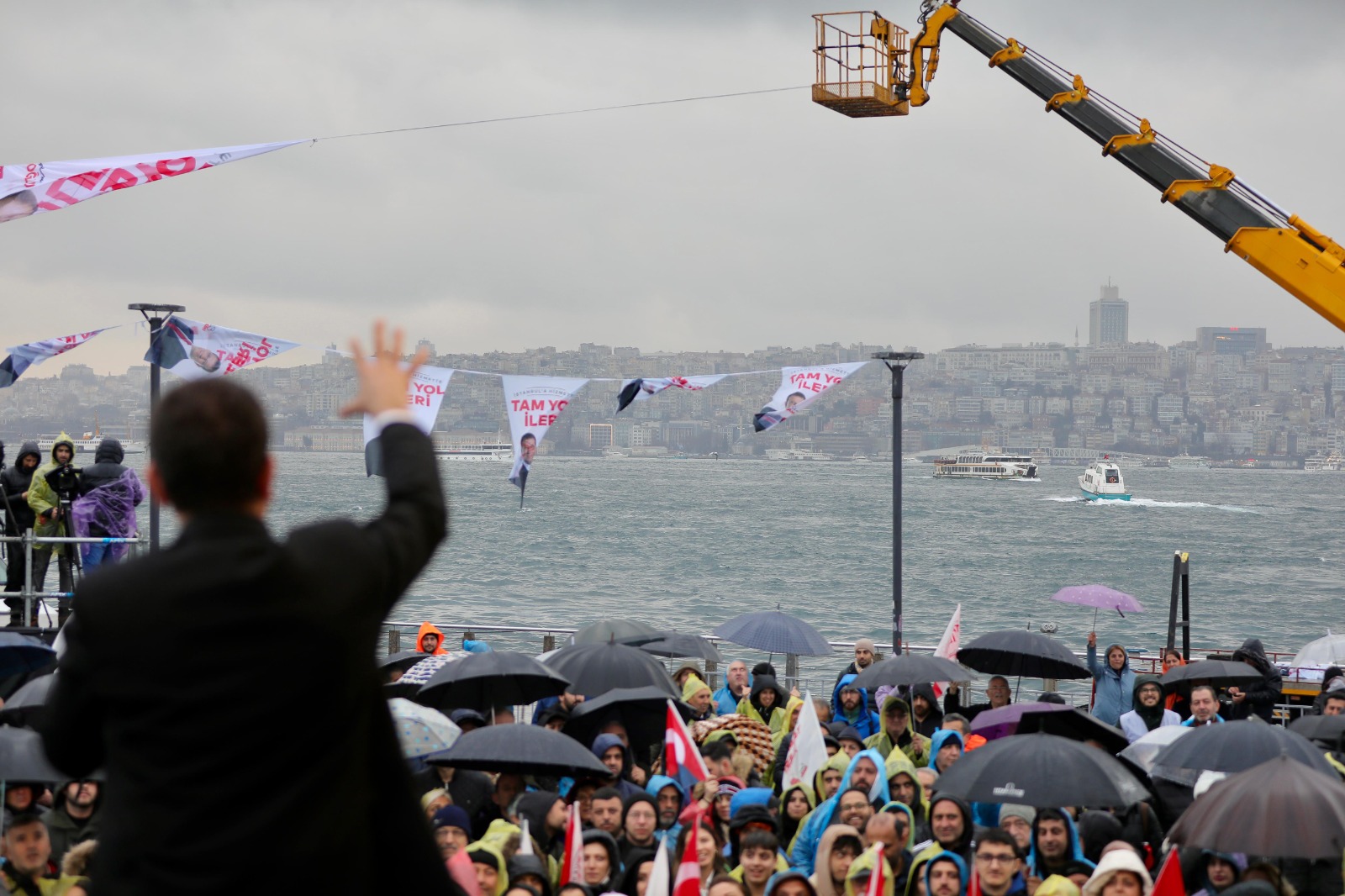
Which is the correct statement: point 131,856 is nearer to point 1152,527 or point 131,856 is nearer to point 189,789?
point 189,789

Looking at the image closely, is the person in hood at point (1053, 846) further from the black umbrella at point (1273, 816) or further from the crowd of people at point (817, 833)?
the black umbrella at point (1273, 816)

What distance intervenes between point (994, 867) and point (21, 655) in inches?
293

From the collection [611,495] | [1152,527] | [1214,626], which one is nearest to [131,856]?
[1214,626]

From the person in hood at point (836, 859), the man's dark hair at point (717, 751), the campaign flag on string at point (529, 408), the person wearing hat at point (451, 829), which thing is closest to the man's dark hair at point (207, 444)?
the person wearing hat at point (451, 829)

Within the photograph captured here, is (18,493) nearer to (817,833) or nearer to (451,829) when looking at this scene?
(451,829)

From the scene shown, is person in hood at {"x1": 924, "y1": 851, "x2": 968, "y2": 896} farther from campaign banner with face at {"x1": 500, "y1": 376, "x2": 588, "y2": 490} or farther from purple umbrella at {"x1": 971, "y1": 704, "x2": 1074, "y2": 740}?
campaign banner with face at {"x1": 500, "y1": 376, "x2": 588, "y2": 490}

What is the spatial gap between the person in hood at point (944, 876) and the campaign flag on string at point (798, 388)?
14.2 m

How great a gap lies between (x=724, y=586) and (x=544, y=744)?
65.3 meters

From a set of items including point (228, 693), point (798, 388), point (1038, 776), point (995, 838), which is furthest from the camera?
point (798, 388)

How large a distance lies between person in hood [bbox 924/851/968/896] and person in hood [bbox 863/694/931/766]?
14.0ft

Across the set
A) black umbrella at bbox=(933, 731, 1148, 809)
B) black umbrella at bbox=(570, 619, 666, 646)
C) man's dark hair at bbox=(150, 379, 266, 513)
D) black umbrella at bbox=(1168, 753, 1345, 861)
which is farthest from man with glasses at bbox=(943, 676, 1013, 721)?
man's dark hair at bbox=(150, 379, 266, 513)

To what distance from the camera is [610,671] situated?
1195 centimetres

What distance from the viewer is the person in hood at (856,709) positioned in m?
13.3

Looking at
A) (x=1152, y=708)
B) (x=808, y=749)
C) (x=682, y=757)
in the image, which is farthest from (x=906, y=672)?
(x=682, y=757)
